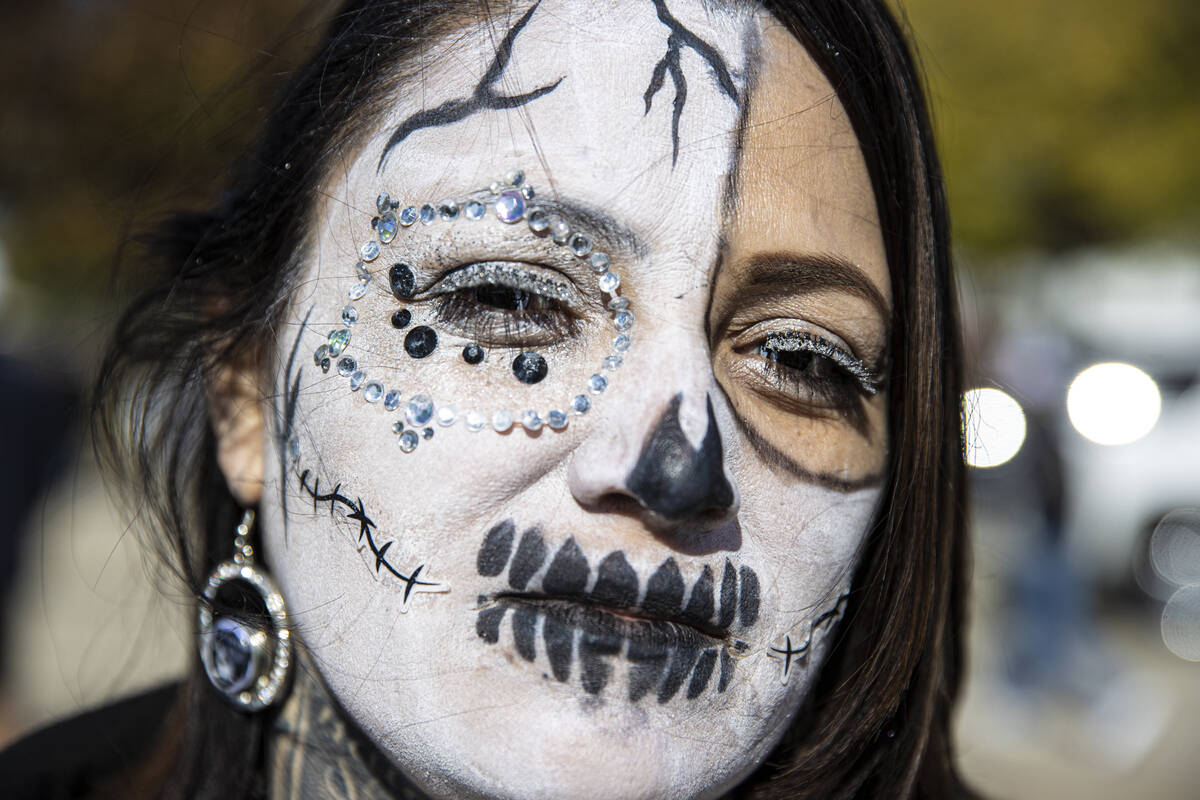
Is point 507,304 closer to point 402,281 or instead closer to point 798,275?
point 402,281

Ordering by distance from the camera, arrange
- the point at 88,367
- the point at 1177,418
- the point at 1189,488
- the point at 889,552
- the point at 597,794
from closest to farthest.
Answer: the point at 597,794 → the point at 889,552 → the point at 88,367 → the point at 1189,488 → the point at 1177,418

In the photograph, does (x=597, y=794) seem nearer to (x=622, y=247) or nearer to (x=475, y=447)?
(x=475, y=447)

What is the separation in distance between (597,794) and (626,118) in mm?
978

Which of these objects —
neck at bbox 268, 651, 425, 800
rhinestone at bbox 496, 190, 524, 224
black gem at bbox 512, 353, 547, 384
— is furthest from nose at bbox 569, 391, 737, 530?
neck at bbox 268, 651, 425, 800

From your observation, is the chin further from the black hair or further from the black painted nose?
the black hair

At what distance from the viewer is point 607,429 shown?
53.2 inches

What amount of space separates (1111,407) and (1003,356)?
2.66m

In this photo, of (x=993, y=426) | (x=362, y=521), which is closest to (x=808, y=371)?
(x=362, y=521)

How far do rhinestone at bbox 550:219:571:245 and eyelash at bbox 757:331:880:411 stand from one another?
14.4 inches

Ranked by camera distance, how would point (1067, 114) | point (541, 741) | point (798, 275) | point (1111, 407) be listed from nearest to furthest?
point (541, 741) < point (798, 275) < point (1067, 114) < point (1111, 407)

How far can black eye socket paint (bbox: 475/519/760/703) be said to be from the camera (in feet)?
4.30

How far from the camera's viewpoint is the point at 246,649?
5.32 feet

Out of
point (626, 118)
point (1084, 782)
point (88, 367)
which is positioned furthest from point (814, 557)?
point (1084, 782)

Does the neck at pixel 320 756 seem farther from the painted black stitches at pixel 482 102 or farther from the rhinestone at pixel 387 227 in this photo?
the painted black stitches at pixel 482 102
